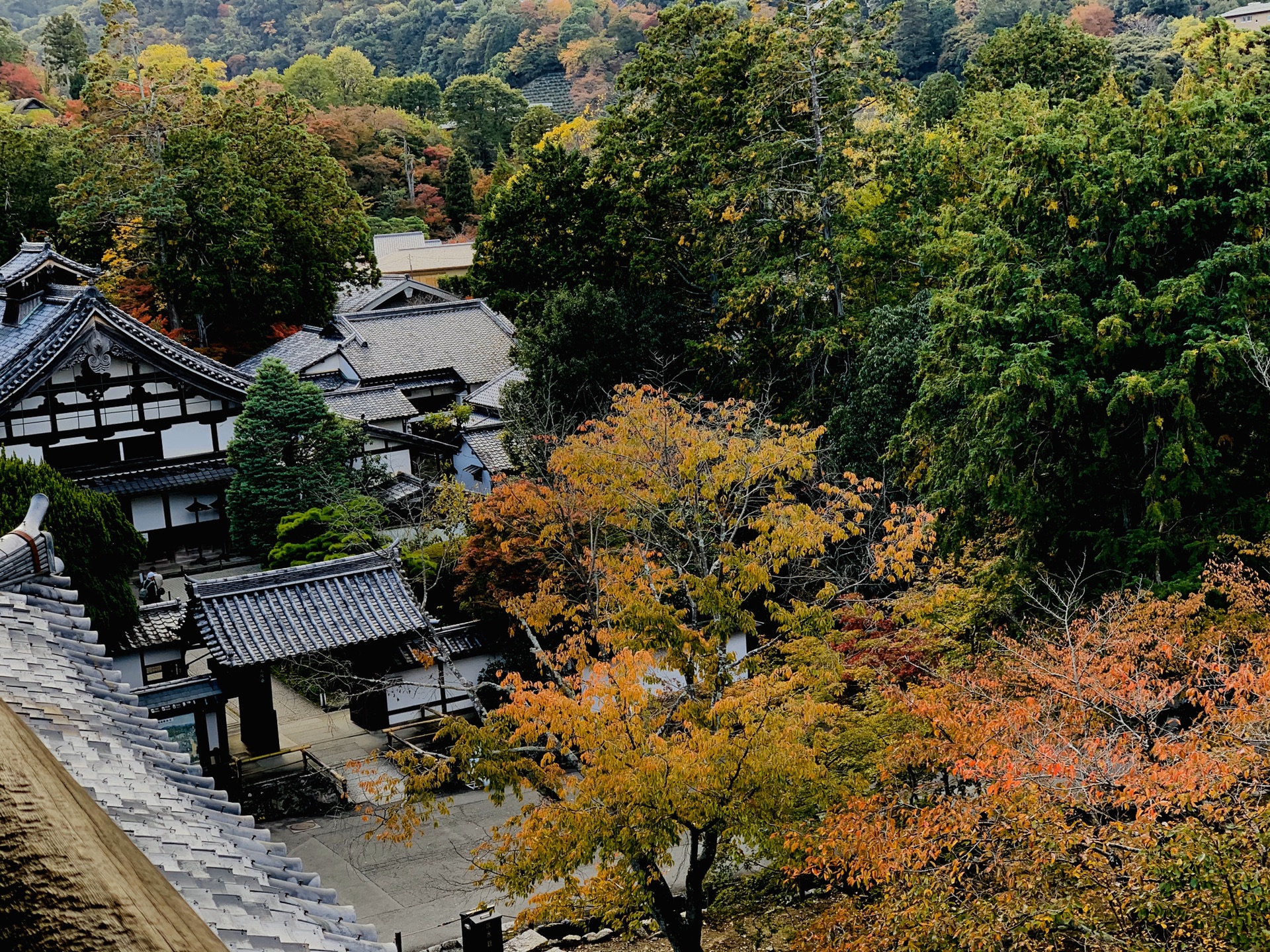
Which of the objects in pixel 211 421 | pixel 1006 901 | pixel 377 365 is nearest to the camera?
pixel 1006 901

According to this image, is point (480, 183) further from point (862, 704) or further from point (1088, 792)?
point (1088, 792)

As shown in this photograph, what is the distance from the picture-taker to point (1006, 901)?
930cm

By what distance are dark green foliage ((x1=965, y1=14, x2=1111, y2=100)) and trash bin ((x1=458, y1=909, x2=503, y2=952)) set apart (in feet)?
93.7

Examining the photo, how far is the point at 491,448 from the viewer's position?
29.3m

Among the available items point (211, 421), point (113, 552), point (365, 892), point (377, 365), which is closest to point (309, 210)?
point (377, 365)

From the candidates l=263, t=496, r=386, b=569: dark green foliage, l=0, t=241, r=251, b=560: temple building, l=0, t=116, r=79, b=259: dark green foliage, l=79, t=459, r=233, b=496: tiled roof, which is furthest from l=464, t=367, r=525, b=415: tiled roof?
l=0, t=116, r=79, b=259: dark green foliage

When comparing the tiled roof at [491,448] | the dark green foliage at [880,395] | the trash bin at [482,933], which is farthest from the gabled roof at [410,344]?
the trash bin at [482,933]

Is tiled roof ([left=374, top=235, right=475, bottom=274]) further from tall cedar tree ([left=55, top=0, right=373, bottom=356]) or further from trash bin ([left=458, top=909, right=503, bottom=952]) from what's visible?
trash bin ([left=458, top=909, right=503, bottom=952])

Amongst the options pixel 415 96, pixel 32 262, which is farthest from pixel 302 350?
pixel 415 96

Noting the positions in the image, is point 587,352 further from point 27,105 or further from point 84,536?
point 27,105

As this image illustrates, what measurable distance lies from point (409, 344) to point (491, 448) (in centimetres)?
802

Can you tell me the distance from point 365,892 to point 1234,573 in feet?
38.5

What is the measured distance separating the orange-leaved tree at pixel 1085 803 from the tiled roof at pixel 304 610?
8.88 metres

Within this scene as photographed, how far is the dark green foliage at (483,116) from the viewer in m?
68.1
